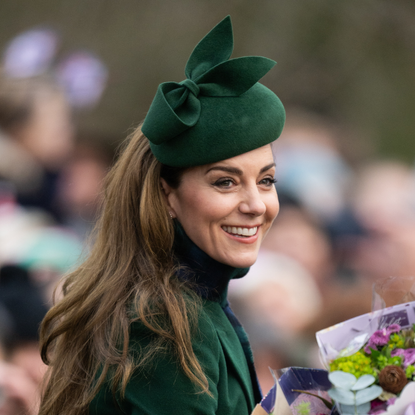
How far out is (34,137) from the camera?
13.6 feet

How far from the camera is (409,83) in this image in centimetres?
503

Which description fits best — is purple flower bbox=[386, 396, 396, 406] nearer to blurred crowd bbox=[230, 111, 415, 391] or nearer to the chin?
the chin

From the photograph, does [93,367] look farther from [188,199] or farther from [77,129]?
[77,129]

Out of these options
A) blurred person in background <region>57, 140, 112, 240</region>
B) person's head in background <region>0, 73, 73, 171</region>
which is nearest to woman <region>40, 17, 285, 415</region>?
blurred person in background <region>57, 140, 112, 240</region>

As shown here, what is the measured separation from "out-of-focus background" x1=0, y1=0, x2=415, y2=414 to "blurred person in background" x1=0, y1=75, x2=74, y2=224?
0.4 inches

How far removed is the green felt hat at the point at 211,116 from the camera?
5.73ft

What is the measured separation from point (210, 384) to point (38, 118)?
3073 mm

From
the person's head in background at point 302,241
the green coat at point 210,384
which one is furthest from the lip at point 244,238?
the person's head in background at point 302,241

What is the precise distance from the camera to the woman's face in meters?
1.81

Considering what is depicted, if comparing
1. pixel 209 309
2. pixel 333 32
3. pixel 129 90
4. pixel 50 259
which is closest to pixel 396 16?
pixel 333 32

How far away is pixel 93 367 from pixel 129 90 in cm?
303

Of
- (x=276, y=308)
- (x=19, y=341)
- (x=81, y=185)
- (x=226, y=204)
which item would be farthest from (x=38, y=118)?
(x=226, y=204)

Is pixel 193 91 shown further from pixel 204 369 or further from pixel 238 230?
pixel 204 369

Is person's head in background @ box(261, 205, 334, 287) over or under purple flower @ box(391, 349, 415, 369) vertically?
under
